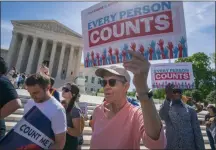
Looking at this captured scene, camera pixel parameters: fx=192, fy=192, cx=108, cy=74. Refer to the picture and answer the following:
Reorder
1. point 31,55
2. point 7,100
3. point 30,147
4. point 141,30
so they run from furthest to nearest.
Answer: point 31,55, point 7,100, point 141,30, point 30,147

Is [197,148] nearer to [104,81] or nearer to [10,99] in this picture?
[104,81]

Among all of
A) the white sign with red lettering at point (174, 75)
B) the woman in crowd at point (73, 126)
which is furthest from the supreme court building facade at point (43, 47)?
the woman in crowd at point (73, 126)

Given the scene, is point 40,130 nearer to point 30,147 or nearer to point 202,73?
point 30,147

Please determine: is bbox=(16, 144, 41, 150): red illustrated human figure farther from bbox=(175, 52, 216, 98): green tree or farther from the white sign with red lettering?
bbox=(175, 52, 216, 98): green tree

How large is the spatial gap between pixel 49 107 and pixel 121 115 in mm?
987

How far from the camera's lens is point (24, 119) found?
206 cm

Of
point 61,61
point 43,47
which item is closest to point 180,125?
point 61,61

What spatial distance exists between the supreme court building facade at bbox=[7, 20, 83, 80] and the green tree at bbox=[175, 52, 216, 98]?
30.3 metres

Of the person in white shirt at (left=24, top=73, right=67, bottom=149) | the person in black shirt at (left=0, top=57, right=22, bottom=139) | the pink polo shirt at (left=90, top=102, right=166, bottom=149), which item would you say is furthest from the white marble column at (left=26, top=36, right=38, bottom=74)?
the pink polo shirt at (left=90, top=102, right=166, bottom=149)

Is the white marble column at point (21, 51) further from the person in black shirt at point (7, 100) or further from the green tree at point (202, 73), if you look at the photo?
the person in black shirt at point (7, 100)

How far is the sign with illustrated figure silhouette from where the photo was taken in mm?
2021

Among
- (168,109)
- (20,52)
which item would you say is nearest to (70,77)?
(20,52)

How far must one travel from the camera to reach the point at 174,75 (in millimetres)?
5391

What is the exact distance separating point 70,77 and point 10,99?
152ft
